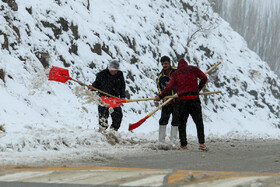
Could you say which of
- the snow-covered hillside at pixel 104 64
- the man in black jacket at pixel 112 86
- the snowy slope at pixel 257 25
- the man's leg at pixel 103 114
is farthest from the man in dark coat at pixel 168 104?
the snowy slope at pixel 257 25

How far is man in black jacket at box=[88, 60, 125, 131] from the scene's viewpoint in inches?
341

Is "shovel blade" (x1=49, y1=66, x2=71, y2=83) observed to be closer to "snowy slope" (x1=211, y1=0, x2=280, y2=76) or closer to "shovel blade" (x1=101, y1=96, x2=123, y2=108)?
"shovel blade" (x1=101, y1=96, x2=123, y2=108)

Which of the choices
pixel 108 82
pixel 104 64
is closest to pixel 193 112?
pixel 108 82

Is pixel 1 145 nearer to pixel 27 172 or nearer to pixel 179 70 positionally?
pixel 27 172

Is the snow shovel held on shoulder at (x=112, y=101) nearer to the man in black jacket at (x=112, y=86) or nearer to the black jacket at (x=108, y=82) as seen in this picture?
the man in black jacket at (x=112, y=86)

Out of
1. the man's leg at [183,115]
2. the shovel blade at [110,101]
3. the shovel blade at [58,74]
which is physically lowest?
the man's leg at [183,115]

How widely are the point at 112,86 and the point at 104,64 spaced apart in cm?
730

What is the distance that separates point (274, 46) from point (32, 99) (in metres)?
36.7

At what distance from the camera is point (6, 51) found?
38.8ft

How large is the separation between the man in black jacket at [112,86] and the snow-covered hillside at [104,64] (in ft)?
1.41

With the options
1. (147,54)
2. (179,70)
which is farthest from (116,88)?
(147,54)

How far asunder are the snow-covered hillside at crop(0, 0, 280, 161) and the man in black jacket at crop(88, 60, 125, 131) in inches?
16.9

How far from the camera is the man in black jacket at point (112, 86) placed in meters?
8.67

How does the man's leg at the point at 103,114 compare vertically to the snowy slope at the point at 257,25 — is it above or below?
below
